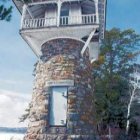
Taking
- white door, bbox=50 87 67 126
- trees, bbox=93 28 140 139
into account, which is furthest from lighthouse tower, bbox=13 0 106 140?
trees, bbox=93 28 140 139

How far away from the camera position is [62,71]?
564 inches

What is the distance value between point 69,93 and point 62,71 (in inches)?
44.0

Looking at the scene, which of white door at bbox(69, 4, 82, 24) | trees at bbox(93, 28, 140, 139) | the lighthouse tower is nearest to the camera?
the lighthouse tower

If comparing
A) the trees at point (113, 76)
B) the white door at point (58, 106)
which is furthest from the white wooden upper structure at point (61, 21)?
the trees at point (113, 76)

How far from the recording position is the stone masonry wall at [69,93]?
13.5m

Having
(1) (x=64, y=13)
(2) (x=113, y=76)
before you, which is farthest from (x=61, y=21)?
(2) (x=113, y=76)

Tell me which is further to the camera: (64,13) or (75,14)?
(64,13)

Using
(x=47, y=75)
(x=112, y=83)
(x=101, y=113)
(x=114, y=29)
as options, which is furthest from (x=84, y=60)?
(x=114, y=29)

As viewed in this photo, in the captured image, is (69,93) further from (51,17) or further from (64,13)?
(64,13)

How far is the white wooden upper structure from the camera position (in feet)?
48.1

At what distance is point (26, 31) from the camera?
49.0 ft

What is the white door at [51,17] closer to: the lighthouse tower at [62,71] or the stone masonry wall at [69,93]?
the lighthouse tower at [62,71]

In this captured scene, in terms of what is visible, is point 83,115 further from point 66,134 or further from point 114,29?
point 114,29

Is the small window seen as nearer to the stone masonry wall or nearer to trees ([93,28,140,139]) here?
the stone masonry wall
